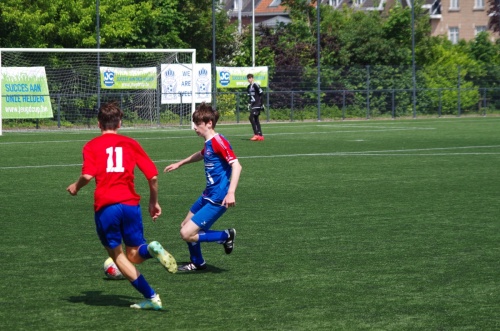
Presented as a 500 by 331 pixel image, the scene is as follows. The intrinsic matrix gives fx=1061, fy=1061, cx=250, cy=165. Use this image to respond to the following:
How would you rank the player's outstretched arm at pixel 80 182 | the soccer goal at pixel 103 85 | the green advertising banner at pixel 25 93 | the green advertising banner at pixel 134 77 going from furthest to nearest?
the green advertising banner at pixel 134 77 → the soccer goal at pixel 103 85 → the green advertising banner at pixel 25 93 → the player's outstretched arm at pixel 80 182

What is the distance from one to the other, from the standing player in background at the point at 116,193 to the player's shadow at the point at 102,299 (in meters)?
0.33

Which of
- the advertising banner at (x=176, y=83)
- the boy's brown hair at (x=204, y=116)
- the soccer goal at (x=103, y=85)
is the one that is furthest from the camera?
the advertising banner at (x=176, y=83)

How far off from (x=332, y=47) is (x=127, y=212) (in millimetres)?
45968

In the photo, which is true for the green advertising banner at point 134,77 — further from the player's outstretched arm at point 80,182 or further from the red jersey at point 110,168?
the red jersey at point 110,168

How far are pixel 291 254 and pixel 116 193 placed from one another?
2.96 m

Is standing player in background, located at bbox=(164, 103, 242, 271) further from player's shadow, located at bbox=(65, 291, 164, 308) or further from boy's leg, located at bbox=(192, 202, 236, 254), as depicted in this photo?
player's shadow, located at bbox=(65, 291, 164, 308)

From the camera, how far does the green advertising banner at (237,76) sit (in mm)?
42406

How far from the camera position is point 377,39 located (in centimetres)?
5219

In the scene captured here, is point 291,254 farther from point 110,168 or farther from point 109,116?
point 109,116

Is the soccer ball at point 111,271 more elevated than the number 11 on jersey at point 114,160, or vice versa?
the number 11 on jersey at point 114,160

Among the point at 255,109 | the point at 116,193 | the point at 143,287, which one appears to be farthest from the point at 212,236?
the point at 255,109

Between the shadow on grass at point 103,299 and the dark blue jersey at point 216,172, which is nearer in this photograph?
the shadow on grass at point 103,299

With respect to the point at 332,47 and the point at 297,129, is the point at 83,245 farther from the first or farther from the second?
the point at 332,47

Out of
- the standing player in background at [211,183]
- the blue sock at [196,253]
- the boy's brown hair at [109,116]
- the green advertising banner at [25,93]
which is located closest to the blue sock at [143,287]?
the boy's brown hair at [109,116]
